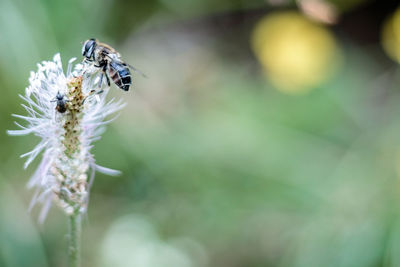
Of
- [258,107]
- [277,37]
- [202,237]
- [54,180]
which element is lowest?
[54,180]

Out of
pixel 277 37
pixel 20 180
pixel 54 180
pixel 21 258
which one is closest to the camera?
pixel 54 180

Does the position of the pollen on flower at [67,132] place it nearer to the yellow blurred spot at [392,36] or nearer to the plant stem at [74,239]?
the plant stem at [74,239]

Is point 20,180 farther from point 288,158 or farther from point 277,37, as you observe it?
point 277,37

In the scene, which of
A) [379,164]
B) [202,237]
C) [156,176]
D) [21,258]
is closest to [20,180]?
[21,258]

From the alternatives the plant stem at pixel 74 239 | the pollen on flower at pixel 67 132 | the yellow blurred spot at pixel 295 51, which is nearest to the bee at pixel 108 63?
the pollen on flower at pixel 67 132

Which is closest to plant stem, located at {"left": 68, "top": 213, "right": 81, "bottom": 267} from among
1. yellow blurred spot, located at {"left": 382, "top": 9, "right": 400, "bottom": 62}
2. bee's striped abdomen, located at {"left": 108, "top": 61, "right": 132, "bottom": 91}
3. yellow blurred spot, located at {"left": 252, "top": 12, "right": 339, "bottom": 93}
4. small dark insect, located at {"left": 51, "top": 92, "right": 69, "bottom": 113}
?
small dark insect, located at {"left": 51, "top": 92, "right": 69, "bottom": 113}

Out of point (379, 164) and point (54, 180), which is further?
point (379, 164)

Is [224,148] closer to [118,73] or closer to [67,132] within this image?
[118,73]

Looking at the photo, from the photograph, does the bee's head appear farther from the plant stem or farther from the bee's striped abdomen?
the plant stem
